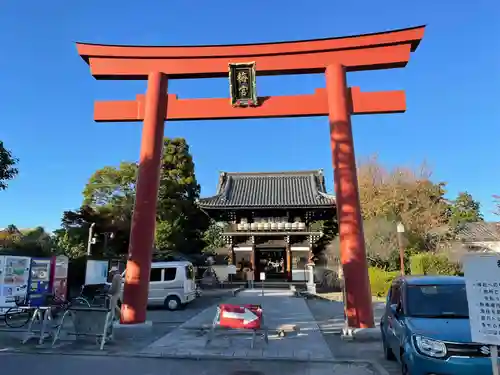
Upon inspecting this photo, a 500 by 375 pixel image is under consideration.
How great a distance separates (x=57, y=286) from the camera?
46.7ft

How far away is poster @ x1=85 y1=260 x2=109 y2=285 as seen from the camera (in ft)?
57.3

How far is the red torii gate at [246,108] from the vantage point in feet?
31.9

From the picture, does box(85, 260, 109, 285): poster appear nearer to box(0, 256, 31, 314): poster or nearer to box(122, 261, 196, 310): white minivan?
box(122, 261, 196, 310): white minivan

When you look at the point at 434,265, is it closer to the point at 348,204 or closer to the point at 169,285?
the point at 348,204

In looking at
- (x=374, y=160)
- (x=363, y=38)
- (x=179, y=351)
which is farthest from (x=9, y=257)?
(x=374, y=160)

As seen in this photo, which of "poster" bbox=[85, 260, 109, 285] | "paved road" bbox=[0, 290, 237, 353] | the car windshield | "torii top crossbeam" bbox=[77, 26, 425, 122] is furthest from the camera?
"poster" bbox=[85, 260, 109, 285]

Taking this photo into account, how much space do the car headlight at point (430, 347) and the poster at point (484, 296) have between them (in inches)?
36.3

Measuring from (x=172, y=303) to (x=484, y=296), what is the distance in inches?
549

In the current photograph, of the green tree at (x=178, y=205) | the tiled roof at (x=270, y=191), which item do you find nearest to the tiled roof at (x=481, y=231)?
the tiled roof at (x=270, y=191)

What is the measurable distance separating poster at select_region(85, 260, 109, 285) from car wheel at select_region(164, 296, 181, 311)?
3.88 metres

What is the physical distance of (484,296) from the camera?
3.79 metres

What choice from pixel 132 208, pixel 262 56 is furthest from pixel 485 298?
pixel 132 208

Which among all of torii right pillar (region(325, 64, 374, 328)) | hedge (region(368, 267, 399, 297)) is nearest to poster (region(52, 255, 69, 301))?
torii right pillar (region(325, 64, 374, 328))

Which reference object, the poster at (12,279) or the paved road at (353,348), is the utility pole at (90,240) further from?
the paved road at (353,348)
